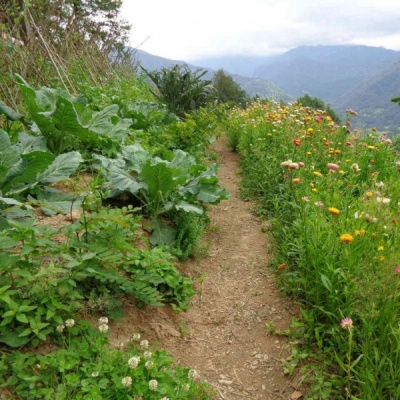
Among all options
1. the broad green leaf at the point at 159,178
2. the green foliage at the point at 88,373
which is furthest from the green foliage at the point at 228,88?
the green foliage at the point at 88,373

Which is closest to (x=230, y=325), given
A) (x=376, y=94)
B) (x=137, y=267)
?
(x=137, y=267)

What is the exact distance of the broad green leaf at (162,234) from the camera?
8.96 ft

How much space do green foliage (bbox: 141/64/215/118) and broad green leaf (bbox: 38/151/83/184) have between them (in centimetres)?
534

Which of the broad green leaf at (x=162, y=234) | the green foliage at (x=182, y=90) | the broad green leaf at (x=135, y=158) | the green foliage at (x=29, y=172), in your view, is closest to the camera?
the green foliage at (x=29, y=172)

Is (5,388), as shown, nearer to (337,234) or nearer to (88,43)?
(337,234)

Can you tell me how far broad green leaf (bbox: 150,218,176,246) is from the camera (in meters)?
2.73

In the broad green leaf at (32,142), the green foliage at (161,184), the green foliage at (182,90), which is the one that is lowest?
the green foliage at (161,184)

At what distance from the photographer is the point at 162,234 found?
9.16 ft

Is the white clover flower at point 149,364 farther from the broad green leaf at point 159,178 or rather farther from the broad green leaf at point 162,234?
the broad green leaf at point 159,178

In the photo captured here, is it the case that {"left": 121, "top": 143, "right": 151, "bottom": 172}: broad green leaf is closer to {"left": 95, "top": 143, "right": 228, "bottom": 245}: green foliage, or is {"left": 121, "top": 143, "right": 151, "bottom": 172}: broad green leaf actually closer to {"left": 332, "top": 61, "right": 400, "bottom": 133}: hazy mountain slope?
{"left": 95, "top": 143, "right": 228, "bottom": 245}: green foliage

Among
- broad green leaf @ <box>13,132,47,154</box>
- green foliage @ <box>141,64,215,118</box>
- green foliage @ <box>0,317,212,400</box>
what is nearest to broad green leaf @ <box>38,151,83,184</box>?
broad green leaf @ <box>13,132,47,154</box>

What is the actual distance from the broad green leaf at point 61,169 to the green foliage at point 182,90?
5.34m

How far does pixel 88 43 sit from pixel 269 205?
28.2ft

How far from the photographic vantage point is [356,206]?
2746mm
